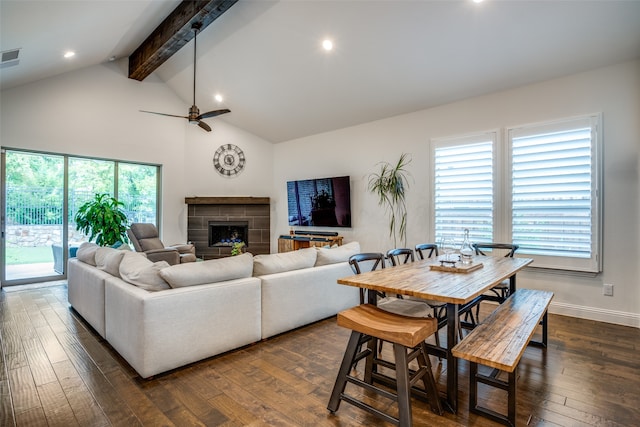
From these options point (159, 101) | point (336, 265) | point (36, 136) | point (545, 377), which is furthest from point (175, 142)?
point (545, 377)

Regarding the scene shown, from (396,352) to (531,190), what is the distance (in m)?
3.30

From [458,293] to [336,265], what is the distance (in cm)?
193

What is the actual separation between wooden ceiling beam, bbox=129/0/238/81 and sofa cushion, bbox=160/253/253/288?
302 cm

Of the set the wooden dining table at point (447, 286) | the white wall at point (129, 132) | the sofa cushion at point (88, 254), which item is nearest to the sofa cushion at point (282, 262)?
the wooden dining table at point (447, 286)

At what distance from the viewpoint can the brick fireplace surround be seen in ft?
22.6

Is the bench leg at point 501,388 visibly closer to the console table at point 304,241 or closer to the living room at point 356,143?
Result: the living room at point 356,143

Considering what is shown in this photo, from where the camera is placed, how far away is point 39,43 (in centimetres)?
377

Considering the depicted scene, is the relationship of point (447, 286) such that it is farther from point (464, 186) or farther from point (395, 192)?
point (395, 192)

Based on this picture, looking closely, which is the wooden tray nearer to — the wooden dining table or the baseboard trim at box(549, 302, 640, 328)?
the wooden dining table

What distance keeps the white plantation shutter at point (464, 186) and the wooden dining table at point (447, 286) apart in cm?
198

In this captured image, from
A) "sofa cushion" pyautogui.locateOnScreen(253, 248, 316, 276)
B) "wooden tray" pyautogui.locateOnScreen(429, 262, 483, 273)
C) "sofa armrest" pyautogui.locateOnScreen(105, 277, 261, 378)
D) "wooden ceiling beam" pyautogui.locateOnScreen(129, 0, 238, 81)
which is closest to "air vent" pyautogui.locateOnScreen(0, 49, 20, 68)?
"wooden ceiling beam" pyautogui.locateOnScreen(129, 0, 238, 81)

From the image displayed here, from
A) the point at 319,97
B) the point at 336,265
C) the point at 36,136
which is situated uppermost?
the point at 319,97

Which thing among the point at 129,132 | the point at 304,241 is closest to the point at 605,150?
the point at 304,241

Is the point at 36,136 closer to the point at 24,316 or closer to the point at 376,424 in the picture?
the point at 24,316
